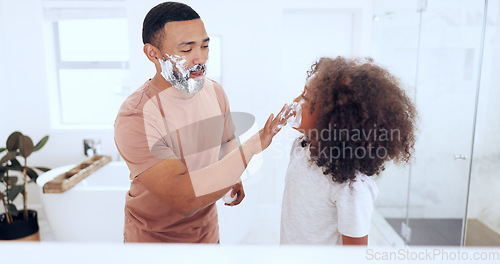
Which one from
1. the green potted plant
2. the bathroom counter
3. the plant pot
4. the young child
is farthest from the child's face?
the plant pot

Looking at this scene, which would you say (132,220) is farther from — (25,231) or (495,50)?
(495,50)

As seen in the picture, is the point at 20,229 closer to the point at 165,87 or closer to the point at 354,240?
the point at 165,87

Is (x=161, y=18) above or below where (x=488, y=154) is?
above

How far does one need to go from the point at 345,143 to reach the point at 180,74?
1.00 feet

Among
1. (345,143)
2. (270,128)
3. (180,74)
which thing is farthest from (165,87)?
(345,143)

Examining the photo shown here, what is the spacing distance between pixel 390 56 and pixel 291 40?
54 centimetres

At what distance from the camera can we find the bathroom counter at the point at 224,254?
0.65 ft

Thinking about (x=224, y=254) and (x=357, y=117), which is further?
(x=357, y=117)

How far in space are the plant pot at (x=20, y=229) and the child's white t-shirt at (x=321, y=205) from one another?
1.48 m

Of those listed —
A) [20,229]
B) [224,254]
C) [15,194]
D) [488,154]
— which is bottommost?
[20,229]

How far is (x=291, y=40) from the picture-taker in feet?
5.15

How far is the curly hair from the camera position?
19.3 inches

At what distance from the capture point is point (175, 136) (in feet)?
2.02

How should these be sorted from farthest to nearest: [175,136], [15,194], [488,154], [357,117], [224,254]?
[15,194]
[488,154]
[175,136]
[357,117]
[224,254]
